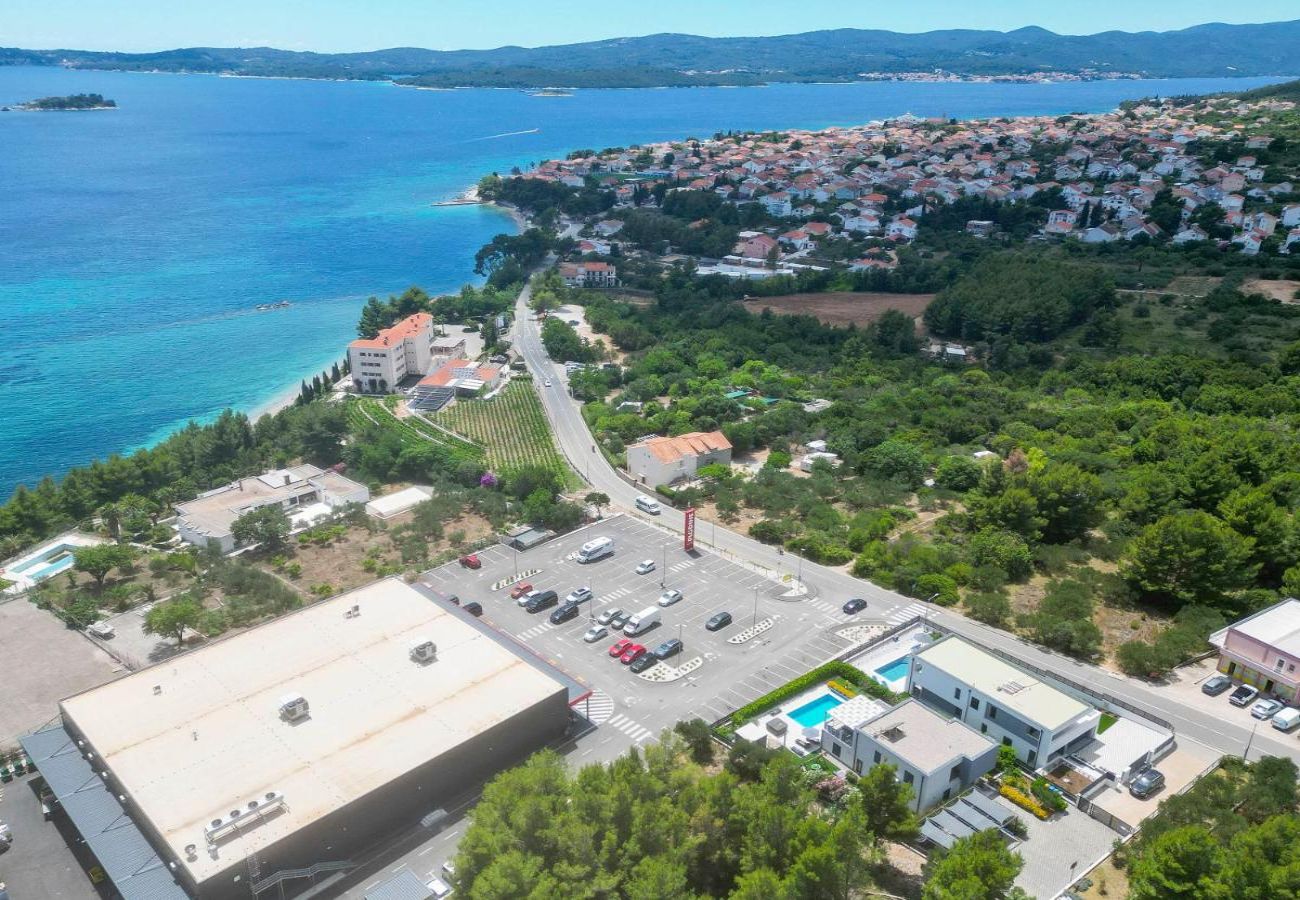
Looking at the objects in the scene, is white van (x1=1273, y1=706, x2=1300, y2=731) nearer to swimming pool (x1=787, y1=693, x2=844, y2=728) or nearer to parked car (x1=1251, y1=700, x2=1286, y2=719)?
parked car (x1=1251, y1=700, x2=1286, y2=719)

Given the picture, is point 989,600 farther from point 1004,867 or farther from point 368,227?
point 368,227

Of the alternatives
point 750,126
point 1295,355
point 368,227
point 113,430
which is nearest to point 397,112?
point 750,126

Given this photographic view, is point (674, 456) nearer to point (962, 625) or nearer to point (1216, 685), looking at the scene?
point (962, 625)

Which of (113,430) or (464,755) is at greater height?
(464,755)

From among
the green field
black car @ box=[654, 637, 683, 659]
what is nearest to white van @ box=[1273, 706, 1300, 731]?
black car @ box=[654, 637, 683, 659]

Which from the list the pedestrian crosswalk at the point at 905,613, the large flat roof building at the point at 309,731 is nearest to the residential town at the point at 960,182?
the pedestrian crosswalk at the point at 905,613

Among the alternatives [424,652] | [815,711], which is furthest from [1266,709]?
[424,652]
